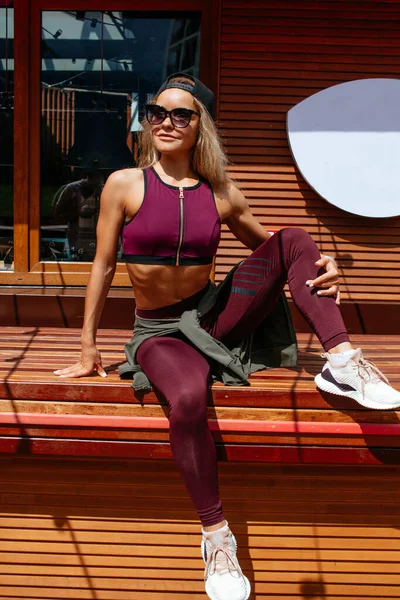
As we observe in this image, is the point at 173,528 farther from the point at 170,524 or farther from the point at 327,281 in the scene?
the point at 327,281

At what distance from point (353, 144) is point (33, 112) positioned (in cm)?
228

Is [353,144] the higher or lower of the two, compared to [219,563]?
higher

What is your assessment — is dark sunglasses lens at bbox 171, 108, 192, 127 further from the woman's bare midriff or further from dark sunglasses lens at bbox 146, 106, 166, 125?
the woman's bare midriff

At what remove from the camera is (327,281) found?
3.15 meters

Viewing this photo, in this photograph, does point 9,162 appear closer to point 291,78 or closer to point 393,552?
point 291,78

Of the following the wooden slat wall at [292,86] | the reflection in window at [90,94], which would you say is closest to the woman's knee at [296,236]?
the wooden slat wall at [292,86]

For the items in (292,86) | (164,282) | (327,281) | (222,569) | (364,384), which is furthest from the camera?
(292,86)

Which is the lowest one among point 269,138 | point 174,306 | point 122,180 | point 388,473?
point 388,473

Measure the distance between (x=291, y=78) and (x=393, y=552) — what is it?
317 centimetres

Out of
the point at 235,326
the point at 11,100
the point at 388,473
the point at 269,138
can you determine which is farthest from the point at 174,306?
the point at 11,100

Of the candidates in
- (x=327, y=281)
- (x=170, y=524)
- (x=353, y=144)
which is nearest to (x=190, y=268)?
(x=327, y=281)

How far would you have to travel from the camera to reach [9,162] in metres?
5.20

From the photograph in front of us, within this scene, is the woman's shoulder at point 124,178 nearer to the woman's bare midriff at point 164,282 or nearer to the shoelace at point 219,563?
the woman's bare midriff at point 164,282

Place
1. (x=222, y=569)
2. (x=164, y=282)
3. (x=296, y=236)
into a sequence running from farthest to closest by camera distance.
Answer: (x=164, y=282), (x=296, y=236), (x=222, y=569)
